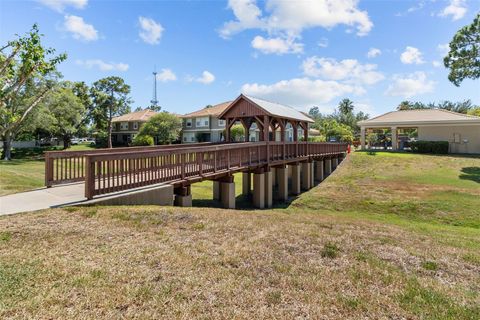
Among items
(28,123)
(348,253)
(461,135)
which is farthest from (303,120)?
(28,123)

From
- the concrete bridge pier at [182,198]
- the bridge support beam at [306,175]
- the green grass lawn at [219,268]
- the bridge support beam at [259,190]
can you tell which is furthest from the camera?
the bridge support beam at [306,175]

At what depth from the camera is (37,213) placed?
614 cm

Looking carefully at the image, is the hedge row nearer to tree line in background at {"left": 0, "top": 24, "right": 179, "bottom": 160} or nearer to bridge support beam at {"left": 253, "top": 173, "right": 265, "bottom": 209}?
bridge support beam at {"left": 253, "top": 173, "right": 265, "bottom": 209}

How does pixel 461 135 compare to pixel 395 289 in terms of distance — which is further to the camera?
pixel 461 135

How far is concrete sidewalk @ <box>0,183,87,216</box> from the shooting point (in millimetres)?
6598

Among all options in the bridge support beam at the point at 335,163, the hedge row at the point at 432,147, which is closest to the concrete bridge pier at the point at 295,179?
the bridge support beam at the point at 335,163

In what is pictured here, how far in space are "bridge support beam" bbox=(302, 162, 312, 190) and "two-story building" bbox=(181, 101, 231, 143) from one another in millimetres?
23577

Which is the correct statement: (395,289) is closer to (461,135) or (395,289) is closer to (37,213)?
(37,213)

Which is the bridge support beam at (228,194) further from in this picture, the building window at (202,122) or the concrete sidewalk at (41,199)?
the building window at (202,122)

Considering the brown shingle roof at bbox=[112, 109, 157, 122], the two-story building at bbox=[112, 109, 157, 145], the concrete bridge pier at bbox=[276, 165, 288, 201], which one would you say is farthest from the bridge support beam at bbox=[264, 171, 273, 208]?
the two-story building at bbox=[112, 109, 157, 145]

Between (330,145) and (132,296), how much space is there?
77.1ft

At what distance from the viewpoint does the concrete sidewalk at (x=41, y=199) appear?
660 centimetres

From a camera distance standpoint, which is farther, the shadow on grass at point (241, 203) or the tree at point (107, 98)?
the tree at point (107, 98)

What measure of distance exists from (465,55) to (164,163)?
25220 millimetres
